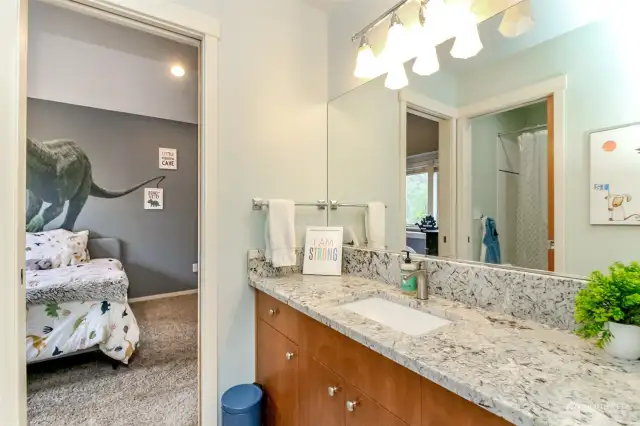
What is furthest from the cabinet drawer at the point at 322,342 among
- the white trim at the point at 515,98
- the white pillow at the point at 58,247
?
the white pillow at the point at 58,247

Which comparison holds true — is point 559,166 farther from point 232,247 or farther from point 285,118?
point 232,247

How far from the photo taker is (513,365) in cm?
73

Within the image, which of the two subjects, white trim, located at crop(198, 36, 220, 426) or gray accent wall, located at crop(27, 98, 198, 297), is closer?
white trim, located at crop(198, 36, 220, 426)

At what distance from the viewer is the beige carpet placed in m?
1.78

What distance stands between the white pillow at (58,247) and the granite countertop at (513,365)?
3.19m

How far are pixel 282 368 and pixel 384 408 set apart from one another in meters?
0.67

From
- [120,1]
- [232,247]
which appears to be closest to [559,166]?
[232,247]

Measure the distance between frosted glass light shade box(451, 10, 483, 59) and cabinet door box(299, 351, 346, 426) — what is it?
1.38 m

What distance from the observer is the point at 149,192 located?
4113mm

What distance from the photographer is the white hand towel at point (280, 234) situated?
5.49ft

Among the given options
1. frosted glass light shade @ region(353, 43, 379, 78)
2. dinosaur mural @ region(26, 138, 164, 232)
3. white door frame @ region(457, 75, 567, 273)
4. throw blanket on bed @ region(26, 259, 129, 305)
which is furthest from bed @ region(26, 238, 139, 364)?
white door frame @ region(457, 75, 567, 273)

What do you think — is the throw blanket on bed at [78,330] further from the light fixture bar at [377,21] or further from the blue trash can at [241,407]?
the light fixture bar at [377,21]

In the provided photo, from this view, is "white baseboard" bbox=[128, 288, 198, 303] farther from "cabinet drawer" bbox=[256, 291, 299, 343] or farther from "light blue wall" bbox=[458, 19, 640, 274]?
"light blue wall" bbox=[458, 19, 640, 274]

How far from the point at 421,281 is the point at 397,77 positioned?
1036 millimetres
